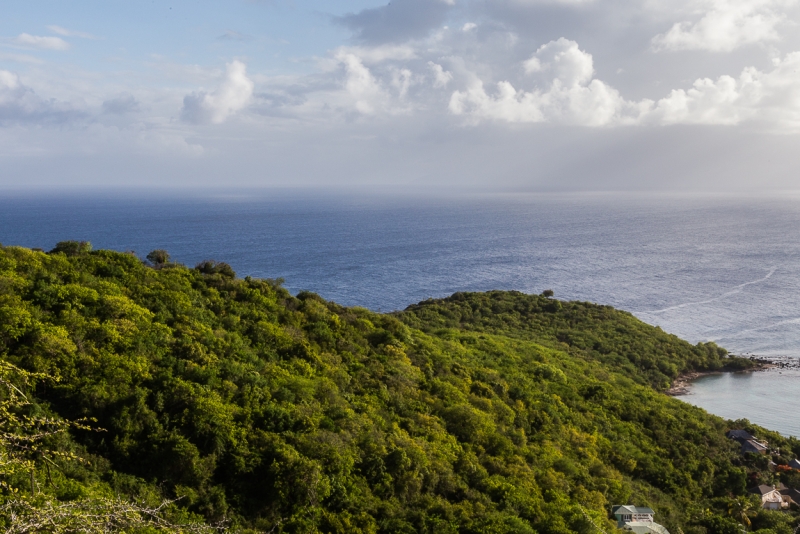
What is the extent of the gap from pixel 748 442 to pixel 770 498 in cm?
644

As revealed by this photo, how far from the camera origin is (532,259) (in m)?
108

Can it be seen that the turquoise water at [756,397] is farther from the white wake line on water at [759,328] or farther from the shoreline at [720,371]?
the white wake line on water at [759,328]

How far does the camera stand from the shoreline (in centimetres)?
5262

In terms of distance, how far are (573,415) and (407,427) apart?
12.5 metres

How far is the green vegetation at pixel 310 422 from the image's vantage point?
1495 cm

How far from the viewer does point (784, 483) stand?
3178 centimetres

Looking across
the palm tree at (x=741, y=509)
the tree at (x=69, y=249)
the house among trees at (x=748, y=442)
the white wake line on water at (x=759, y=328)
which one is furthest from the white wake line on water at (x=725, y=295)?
the tree at (x=69, y=249)

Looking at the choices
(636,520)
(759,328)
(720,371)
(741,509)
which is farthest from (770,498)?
(759,328)

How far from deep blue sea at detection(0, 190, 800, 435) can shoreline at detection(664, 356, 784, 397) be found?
140cm

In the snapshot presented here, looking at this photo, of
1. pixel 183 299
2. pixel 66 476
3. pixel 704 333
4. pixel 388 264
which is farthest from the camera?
pixel 388 264

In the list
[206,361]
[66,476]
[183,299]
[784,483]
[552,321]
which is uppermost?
[183,299]

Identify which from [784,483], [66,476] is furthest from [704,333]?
[66,476]

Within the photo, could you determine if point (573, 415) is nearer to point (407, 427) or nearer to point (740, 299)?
point (407, 427)

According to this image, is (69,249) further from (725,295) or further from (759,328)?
(725,295)
